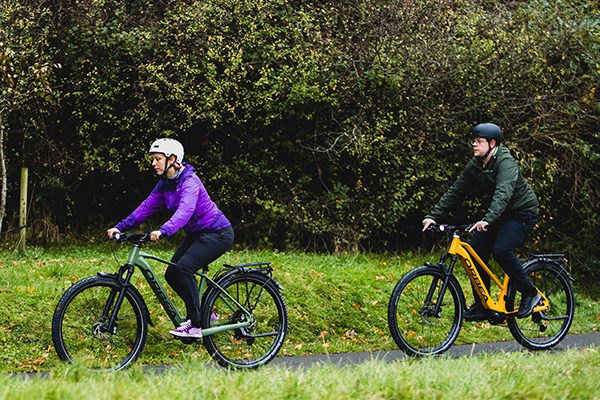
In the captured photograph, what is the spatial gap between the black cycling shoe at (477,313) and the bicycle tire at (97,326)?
3.21 metres

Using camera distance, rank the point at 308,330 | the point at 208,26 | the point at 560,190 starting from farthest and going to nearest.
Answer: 1. the point at 560,190
2. the point at 208,26
3. the point at 308,330

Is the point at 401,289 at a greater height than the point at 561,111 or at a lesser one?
lesser

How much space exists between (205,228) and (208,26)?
7.34 meters

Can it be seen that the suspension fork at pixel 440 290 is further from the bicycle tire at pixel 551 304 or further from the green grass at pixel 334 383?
the green grass at pixel 334 383

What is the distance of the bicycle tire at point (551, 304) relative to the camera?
9.15 metres

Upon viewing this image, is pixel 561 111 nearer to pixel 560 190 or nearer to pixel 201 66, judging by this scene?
pixel 560 190

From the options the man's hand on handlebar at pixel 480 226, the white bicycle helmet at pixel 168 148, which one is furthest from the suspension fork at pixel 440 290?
the white bicycle helmet at pixel 168 148

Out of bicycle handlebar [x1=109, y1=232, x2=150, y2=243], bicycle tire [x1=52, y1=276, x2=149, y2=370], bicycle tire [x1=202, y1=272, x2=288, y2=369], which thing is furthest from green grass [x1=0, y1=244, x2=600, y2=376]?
bicycle handlebar [x1=109, y1=232, x2=150, y2=243]

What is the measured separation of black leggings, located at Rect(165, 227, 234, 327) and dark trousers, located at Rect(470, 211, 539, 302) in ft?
8.99

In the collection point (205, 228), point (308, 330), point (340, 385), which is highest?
point (205, 228)

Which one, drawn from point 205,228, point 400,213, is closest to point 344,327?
point 205,228

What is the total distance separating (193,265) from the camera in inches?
293

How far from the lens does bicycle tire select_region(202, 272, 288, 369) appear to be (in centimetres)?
772

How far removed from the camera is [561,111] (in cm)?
1486
